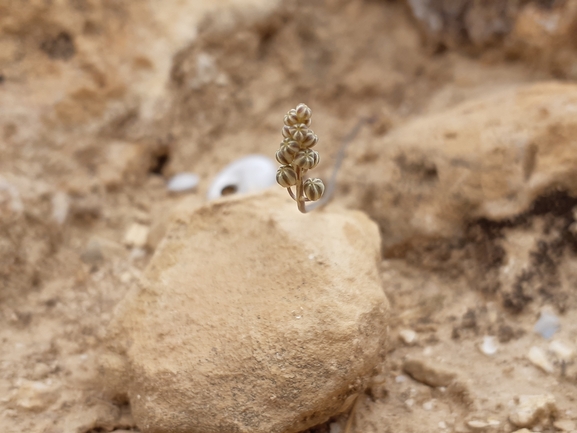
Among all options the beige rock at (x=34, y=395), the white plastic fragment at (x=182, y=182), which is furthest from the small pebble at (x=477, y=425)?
the white plastic fragment at (x=182, y=182)

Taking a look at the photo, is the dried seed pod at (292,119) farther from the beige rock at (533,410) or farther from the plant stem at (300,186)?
the beige rock at (533,410)

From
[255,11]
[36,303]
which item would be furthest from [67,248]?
[255,11]

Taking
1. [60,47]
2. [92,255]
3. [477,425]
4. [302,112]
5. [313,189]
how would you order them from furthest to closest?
1. [60,47]
2. [92,255]
3. [477,425]
4. [313,189]
5. [302,112]

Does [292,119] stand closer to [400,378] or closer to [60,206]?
[400,378]

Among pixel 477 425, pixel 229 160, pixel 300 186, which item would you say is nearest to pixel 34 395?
pixel 300 186

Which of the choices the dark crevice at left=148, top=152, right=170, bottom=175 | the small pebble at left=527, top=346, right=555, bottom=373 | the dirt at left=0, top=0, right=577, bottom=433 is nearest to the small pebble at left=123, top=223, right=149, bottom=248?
the dirt at left=0, top=0, right=577, bottom=433

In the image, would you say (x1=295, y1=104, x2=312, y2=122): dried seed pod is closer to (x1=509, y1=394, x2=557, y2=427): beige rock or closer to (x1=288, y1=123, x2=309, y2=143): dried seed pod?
(x1=288, y1=123, x2=309, y2=143): dried seed pod
